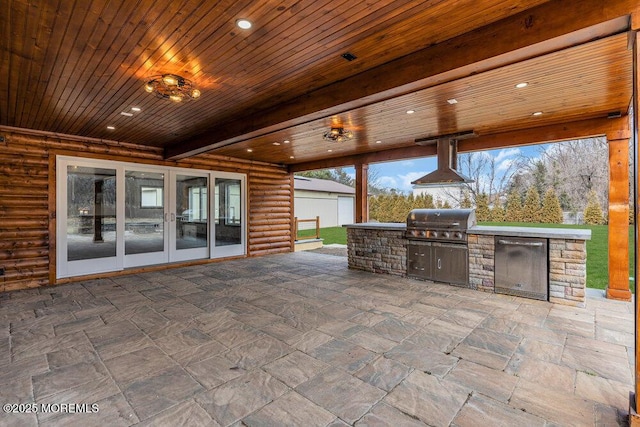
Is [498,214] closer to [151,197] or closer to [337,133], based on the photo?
[337,133]

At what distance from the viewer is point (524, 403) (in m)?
2.07

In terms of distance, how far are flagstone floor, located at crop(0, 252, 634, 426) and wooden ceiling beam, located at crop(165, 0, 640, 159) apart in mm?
2488

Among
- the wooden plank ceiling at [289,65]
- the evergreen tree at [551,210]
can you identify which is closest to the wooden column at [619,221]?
the wooden plank ceiling at [289,65]

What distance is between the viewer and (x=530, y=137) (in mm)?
5285

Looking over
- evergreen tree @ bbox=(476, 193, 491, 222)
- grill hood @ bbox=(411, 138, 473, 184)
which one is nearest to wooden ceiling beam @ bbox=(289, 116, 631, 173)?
grill hood @ bbox=(411, 138, 473, 184)

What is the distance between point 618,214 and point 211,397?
5684 mm

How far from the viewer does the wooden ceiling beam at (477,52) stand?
2029 millimetres

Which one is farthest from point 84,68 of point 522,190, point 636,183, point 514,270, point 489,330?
point 522,190

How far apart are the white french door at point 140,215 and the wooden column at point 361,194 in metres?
3.11

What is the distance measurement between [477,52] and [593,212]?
9473 millimetres

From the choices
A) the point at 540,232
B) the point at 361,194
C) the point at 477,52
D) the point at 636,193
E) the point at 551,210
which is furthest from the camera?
→ the point at 551,210

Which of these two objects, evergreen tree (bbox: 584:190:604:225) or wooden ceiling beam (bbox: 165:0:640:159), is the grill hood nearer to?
wooden ceiling beam (bbox: 165:0:640:159)

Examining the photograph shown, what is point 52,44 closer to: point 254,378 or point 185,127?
point 185,127

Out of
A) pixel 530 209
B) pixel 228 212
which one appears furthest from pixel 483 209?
pixel 228 212
